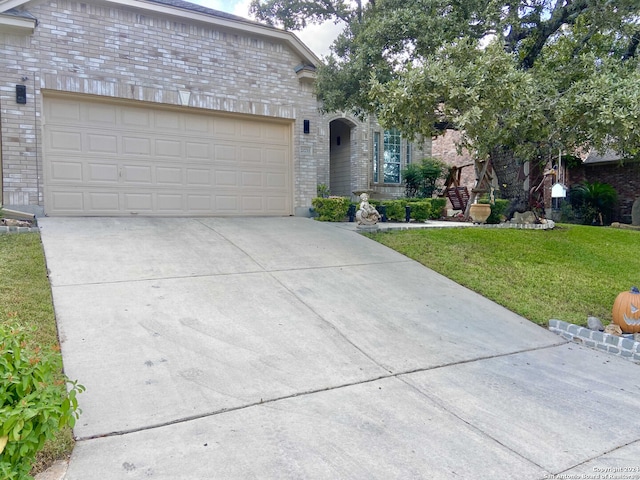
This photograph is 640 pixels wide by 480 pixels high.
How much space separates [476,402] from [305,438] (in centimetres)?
133

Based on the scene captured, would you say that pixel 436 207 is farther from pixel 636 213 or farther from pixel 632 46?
pixel 636 213

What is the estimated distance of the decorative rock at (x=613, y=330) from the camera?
4.56m

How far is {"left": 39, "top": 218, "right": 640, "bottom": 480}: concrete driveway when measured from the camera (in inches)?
95.2

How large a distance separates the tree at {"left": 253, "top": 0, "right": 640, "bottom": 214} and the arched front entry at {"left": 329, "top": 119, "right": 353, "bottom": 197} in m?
5.92

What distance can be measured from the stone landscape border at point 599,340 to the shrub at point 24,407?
4.71 m

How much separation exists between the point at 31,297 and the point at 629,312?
19.7 feet

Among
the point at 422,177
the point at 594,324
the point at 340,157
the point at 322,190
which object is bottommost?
the point at 594,324

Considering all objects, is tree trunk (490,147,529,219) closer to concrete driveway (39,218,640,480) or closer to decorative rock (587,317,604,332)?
concrete driveway (39,218,640,480)

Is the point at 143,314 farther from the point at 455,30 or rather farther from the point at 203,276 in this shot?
the point at 455,30

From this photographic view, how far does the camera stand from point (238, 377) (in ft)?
10.8

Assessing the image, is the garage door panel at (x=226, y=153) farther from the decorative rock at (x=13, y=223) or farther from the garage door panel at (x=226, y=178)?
the decorative rock at (x=13, y=223)

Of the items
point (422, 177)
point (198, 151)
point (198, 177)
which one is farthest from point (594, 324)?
point (422, 177)

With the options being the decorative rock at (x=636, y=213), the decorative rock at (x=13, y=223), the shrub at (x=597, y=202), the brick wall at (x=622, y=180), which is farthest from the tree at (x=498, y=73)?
the brick wall at (x=622, y=180)

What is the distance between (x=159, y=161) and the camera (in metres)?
9.45
